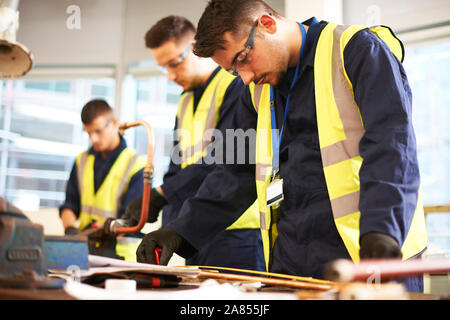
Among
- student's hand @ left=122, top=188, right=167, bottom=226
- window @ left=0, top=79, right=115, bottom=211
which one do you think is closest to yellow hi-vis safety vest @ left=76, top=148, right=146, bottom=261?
student's hand @ left=122, top=188, right=167, bottom=226

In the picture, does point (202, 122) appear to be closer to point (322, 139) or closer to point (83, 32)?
point (322, 139)

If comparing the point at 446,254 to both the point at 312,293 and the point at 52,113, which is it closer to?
the point at 312,293

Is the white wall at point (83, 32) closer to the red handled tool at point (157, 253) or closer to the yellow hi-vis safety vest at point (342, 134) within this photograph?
the red handled tool at point (157, 253)

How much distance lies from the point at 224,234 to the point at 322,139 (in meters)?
0.77

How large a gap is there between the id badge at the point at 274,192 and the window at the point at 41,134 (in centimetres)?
332

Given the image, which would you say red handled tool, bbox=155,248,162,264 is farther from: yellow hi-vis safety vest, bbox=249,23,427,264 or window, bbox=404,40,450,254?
window, bbox=404,40,450,254

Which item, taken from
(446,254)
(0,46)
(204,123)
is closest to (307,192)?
(204,123)

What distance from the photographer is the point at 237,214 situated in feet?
5.46

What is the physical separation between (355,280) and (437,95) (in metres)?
3.21

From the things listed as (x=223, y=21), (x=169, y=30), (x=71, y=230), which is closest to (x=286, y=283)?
(x=223, y=21)

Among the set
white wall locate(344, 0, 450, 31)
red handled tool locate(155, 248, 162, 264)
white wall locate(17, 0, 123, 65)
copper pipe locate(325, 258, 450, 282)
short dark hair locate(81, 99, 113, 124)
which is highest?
white wall locate(17, 0, 123, 65)

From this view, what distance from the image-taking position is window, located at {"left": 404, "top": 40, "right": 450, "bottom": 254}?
3.55 meters

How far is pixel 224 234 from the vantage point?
189cm

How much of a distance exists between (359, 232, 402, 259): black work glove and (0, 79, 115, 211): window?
3.83 metres
